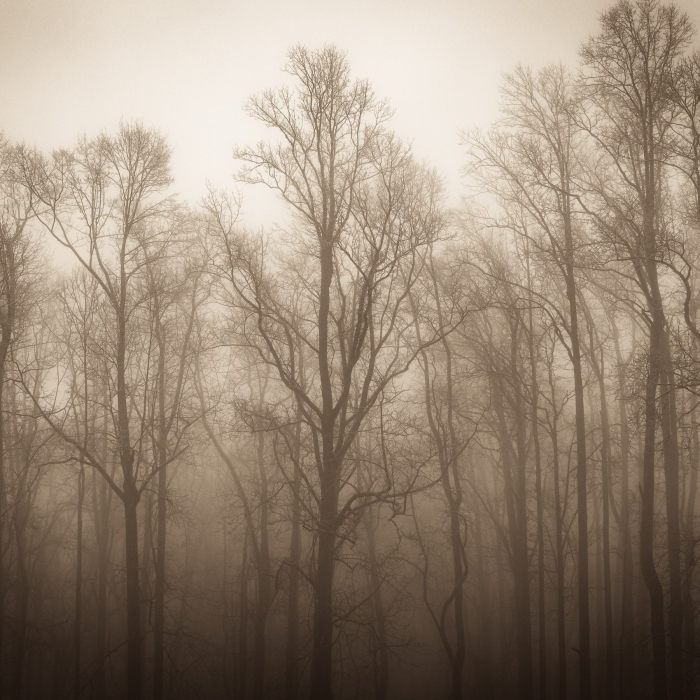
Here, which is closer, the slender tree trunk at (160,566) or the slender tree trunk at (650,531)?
the slender tree trunk at (650,531)

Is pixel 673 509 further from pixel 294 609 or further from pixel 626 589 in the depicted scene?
pixel 294 609

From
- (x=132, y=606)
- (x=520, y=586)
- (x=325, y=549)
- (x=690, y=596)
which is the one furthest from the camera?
(x=520, y=586)

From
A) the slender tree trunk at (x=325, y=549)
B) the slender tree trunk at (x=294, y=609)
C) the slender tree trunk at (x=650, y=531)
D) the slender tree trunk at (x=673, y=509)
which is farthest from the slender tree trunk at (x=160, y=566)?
the slender tree trunk at (x=673, y=509)

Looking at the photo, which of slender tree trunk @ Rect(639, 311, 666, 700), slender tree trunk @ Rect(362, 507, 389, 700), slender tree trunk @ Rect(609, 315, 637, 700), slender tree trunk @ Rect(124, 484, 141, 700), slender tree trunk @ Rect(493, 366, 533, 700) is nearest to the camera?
slender tree trunk @ Rect(639, 311, 666, 700)

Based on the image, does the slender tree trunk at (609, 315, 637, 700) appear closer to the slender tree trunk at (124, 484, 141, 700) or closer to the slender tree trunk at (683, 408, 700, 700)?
the slender tree trunk at (683, 408, 700, 700)

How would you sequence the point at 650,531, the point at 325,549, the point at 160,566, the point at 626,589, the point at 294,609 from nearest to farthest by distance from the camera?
the point at 325,549
the point at 650,531
the point at 160,566
the point at 294,609
the point at 626,589

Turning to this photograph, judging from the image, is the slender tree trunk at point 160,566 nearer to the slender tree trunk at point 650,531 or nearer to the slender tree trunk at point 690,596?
the slender tree trunk at point 650,531

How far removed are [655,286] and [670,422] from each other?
2.40 m

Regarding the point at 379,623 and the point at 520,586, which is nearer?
the point at 520,586

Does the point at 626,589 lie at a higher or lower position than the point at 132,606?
lower

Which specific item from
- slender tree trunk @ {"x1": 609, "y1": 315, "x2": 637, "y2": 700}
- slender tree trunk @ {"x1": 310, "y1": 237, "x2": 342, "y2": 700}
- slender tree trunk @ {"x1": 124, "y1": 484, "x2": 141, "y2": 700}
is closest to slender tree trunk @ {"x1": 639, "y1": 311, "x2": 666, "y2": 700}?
slender tree trunk @ {"x1": 310, "y1": 237, "x2": 342, "y2": 700}

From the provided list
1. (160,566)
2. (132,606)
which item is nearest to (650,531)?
(132,606)

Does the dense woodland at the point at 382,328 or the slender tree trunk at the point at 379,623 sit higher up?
the dense woodland at the point at 382,328

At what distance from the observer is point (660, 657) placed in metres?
8.04
